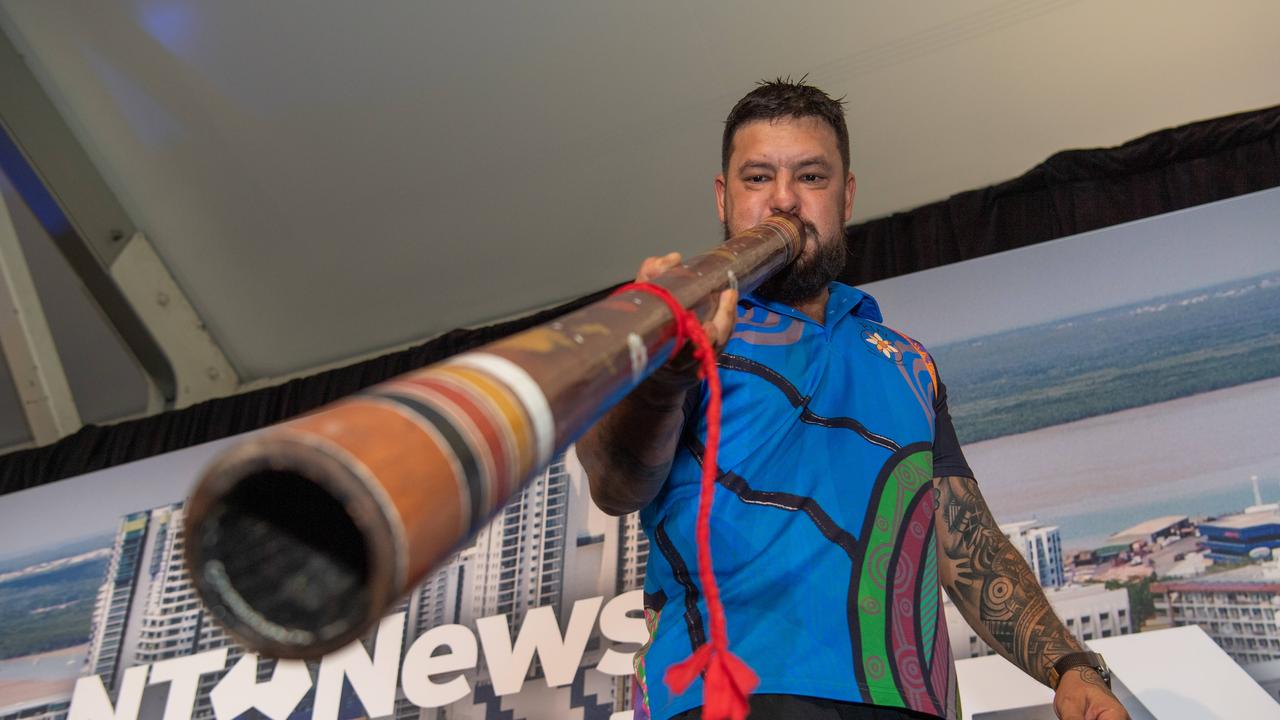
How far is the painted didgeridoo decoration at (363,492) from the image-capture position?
1.65 feet

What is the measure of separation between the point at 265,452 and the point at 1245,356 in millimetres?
2564

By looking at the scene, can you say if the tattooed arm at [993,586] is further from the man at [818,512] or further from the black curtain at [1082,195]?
the black curtain at [1082,195]

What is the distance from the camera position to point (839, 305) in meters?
1.50

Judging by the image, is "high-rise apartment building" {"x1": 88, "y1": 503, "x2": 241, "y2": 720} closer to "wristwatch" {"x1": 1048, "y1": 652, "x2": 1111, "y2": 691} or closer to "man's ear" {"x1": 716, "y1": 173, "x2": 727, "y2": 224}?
"man's ear" {"x1": 716, "y1": 173, "x2": 727, "y2": 224}

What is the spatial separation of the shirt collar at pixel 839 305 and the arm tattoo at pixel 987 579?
27 centimetres

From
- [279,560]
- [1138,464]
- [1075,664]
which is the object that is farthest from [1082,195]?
[279,560]

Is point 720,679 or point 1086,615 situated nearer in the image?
point 720,679

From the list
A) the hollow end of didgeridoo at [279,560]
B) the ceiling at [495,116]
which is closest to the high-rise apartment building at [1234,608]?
the ceiling at [495,116]

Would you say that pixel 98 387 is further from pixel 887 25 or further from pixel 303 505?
pixel 303 505

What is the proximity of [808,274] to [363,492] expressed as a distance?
1.06 meters

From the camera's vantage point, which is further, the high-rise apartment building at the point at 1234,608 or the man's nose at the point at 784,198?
the high-rise apartment building at the point at 1234,608

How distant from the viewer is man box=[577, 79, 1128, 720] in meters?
1.07

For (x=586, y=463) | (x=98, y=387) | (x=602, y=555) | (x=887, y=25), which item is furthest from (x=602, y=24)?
(x=98, y=387)

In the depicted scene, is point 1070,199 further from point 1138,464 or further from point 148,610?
point 148,610
